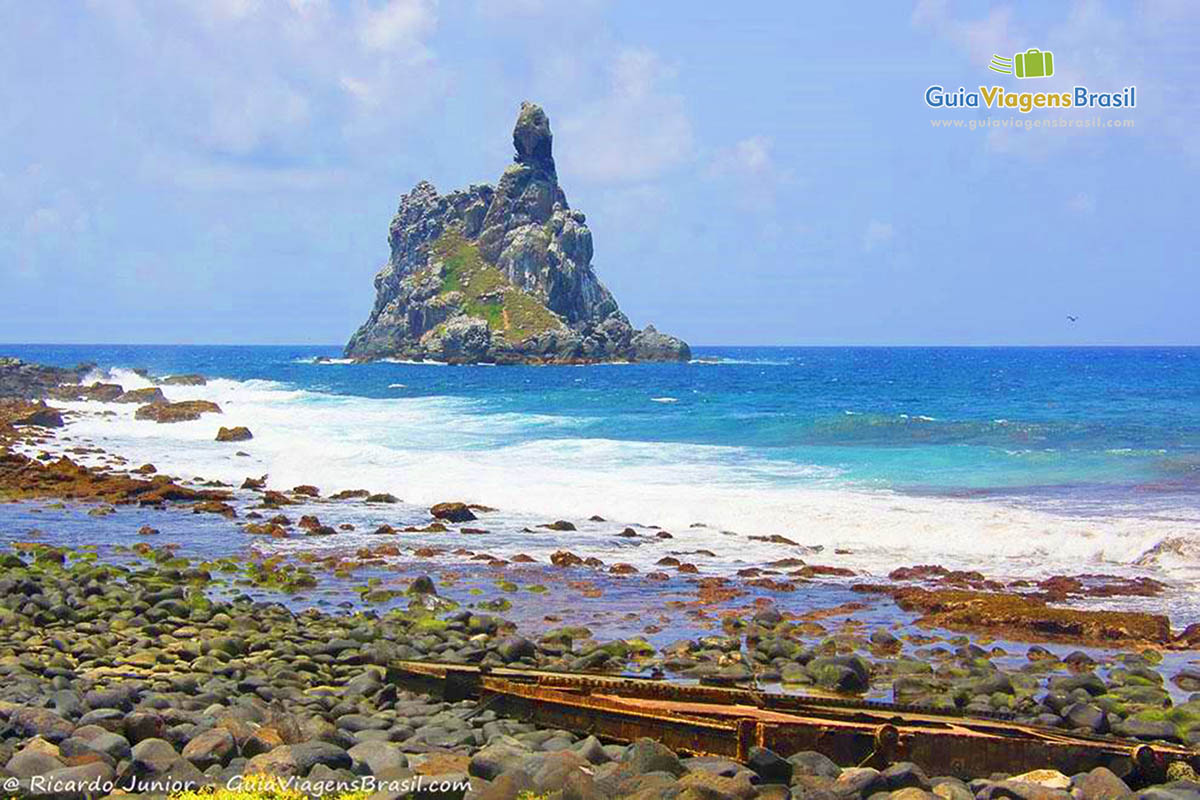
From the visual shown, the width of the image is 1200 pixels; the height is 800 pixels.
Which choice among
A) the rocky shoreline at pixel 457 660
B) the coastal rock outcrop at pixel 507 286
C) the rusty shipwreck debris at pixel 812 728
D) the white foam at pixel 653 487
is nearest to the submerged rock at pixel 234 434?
the white foam at pixel 653 487

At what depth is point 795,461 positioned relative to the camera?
3152 cm


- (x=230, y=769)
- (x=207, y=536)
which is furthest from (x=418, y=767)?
(x=207, y=536)

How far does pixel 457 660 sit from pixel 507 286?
126290mm

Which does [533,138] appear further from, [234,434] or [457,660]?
[457,660]

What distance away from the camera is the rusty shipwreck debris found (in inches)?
306

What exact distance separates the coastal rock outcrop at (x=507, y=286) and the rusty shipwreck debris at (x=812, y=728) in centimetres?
11617

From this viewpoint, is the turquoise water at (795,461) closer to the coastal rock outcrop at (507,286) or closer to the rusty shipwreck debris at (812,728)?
the rusty shipwreck debris at (812,728)

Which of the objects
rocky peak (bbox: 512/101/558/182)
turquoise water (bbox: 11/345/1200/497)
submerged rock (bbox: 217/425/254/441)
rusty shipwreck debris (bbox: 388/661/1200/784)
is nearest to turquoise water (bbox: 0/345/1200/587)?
turquoise water (bbox: 11/345/1200/497)

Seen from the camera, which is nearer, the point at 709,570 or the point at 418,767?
the point at 418,767

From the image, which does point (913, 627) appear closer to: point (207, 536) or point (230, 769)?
point (230, 769)

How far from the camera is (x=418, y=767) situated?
680cm

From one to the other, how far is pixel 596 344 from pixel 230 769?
124m

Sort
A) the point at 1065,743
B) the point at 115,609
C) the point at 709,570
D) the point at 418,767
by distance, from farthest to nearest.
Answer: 1. the point at 709,570
2. the point at 115,609
3. the point at 1065,743
4. the point at 418,767

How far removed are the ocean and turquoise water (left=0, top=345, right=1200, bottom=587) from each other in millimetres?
80
